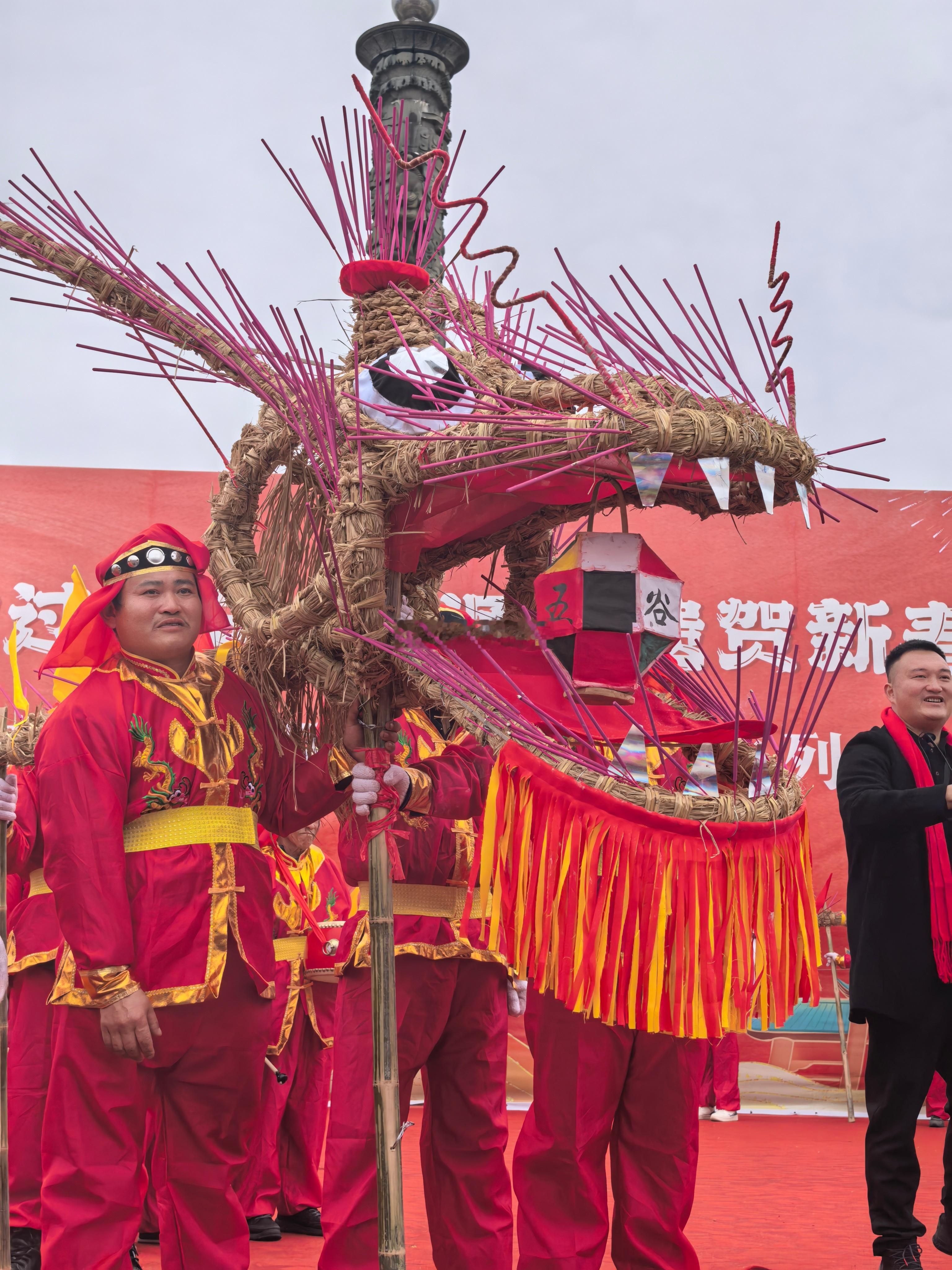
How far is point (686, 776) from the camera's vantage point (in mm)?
1845

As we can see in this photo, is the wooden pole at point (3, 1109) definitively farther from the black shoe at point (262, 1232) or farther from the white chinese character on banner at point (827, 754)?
the white chinese character on banner at point (827, 754)

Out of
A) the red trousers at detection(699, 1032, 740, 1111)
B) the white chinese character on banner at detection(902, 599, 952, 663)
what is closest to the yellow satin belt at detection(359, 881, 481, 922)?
the red trousers at detection(699, 1032, 740, 1111)

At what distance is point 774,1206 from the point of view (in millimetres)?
3404

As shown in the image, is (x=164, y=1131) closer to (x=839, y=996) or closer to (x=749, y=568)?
(x=839, y=996)

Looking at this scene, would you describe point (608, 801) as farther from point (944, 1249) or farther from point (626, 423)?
point (944, 1249)

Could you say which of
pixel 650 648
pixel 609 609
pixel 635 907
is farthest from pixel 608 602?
pixel 635 907

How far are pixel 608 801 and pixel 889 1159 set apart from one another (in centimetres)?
118

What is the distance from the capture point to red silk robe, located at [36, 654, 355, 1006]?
6.25ft

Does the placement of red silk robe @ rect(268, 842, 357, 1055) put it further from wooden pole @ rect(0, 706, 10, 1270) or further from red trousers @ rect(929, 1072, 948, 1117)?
red trousers @ rect(929, 1072, 948, 1117)

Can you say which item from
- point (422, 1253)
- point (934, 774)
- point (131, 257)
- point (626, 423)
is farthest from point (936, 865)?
point (131, 257)

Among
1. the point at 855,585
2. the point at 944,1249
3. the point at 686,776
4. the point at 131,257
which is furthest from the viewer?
the point at 855,585

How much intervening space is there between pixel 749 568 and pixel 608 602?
4.30m

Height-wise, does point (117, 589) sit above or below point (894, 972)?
above

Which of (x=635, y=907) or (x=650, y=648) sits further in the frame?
(x=650, y=648)
